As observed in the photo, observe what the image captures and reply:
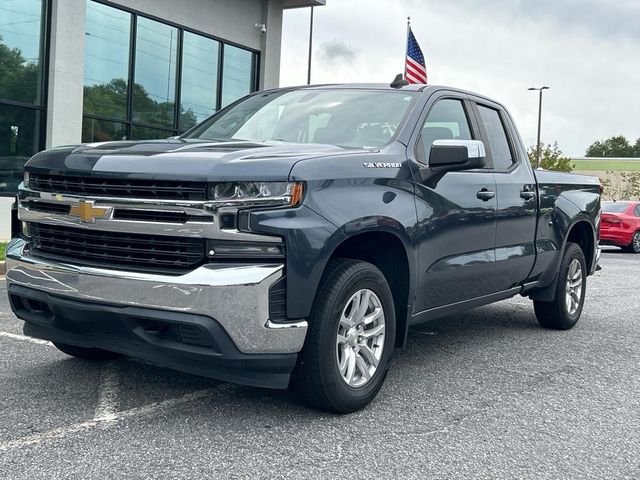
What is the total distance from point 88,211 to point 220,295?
84 centimetres

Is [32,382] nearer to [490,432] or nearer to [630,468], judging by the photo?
[490,432]

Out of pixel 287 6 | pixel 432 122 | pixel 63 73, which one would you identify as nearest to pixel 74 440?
pixel 432 122

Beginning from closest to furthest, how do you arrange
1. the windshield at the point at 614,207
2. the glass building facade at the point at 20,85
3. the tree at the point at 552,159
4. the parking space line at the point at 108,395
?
the parking space line at the point at 108,395 < the glass building facade at the point at 20,85 < the windshield at the point at 614,207 < the tree at the point at 552,159

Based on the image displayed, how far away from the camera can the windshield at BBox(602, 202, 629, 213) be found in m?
21.0

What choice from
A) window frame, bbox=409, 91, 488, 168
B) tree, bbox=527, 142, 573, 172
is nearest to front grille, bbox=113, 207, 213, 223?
window frame, bbox=409, 91, 488, 168

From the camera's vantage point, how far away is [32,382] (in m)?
4.47

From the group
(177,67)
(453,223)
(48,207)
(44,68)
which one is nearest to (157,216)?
(48,207)

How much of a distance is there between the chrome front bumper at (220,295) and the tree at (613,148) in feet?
A: 424

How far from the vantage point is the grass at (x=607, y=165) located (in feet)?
218

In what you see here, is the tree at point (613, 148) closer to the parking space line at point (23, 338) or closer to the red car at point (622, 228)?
the red car at point (622, 228)

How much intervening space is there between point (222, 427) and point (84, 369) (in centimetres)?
139

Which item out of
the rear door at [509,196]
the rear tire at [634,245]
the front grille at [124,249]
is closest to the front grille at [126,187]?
the front grille at [124,249]

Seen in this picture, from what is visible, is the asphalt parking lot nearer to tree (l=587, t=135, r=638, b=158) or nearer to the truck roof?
the truck roof

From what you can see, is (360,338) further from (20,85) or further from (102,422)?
(20,85)
